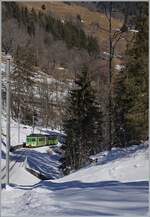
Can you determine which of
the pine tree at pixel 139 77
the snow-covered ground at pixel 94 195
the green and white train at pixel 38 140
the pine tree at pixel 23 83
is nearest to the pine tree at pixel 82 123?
the pine tree at pixel 23 83

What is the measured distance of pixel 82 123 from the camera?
→ 21.3 m

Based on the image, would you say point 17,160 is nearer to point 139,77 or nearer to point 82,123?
point 82,123

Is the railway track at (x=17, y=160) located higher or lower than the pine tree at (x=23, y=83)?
lower

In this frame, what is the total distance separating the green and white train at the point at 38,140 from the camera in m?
35.0

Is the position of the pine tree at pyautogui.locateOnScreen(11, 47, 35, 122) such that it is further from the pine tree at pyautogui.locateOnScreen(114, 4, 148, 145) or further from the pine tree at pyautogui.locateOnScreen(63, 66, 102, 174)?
the pine tree at pyautogui.locateOnScreen(114, 4, 148, 145)

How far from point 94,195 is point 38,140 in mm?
28490

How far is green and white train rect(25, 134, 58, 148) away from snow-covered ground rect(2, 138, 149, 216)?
24.4 meters

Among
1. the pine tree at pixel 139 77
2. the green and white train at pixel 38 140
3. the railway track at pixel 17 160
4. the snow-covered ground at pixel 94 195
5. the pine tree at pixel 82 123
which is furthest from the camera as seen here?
the green and white train at pixel 38 140

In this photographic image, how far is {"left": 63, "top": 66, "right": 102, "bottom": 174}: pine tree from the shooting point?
2044 centimetres

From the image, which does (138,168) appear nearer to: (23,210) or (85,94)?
(23,210)

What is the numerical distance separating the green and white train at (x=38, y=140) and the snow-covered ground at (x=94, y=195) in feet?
80.2

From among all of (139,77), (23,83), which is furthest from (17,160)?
(139,77)

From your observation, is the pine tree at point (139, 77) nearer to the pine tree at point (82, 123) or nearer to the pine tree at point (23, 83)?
the pine tree at point (23, 83)

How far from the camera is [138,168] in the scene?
9.31 meters
